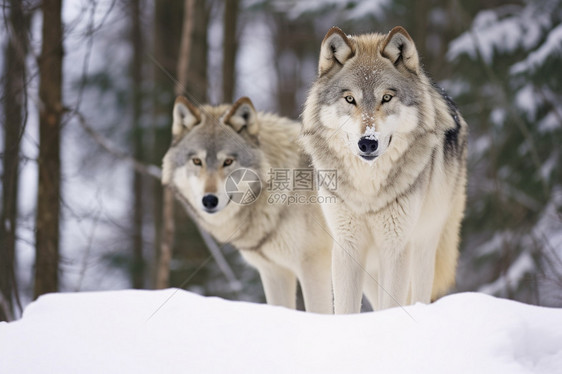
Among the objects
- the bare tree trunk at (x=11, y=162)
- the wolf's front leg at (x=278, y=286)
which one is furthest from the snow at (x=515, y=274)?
the bare tree trunk at (x=11, y=162)

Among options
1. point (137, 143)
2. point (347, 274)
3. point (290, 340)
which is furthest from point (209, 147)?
point (137, 143)

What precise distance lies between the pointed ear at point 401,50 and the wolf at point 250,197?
4.23 feet

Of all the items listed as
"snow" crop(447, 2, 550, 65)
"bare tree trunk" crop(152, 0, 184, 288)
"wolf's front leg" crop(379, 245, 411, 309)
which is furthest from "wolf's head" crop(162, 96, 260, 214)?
"snow" crop(447, 2, 550, 65)

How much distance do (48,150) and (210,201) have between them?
75.3 inches

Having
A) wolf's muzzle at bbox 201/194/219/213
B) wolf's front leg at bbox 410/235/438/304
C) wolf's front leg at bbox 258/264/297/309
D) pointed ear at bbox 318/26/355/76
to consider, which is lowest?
wolf's front leg at bbox 258/264/297/309

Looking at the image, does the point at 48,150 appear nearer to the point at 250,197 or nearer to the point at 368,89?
the point at 250,197

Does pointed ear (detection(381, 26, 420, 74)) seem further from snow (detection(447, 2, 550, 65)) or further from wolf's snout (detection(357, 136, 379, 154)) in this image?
snow (detection(447, 2, 550, 65))

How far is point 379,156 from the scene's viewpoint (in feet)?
11.9

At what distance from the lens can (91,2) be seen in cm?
501

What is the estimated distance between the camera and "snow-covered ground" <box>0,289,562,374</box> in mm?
2346

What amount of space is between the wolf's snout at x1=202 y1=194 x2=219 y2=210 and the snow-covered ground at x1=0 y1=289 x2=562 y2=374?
4.66 ft

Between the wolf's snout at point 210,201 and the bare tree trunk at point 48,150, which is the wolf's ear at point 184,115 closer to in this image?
the wolf's snout at point 210,201

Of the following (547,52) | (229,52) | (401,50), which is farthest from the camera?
(229,52)

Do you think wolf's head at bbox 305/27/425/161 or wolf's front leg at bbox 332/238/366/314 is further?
wolf's front leg at bbox 332/238/366/314
